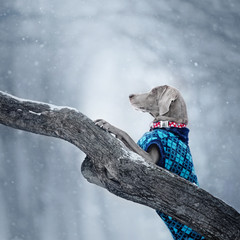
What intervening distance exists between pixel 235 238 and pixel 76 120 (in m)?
1.63

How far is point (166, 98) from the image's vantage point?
141 inches

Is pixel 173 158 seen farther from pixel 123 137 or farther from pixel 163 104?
pixel 163 104

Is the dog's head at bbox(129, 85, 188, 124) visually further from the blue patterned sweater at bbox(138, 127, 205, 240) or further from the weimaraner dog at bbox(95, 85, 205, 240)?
the blue patterned sweater at bbox(138, 127, 205, 240)

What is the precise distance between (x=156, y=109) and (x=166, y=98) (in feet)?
0.77

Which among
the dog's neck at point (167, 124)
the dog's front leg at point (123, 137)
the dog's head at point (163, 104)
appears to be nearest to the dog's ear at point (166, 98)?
the dog's head at point (163, 104)

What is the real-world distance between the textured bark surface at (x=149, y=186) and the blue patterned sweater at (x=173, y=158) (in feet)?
1.82

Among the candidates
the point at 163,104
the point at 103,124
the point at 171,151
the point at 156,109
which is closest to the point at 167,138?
the point at 171,151

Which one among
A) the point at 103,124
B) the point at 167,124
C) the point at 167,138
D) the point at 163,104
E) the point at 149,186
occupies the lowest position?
the point at 149,186

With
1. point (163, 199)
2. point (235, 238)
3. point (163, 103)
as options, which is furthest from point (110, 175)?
point (163, 103)

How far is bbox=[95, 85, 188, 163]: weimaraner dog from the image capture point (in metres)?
2.95

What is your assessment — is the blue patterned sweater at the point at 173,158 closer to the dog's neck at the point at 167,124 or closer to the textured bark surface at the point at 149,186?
the dog's neck at the point at 167,124

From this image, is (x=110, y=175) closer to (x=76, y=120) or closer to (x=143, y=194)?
(x=143, y=194)

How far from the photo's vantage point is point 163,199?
2.49 meters

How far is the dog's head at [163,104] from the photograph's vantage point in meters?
3.52
